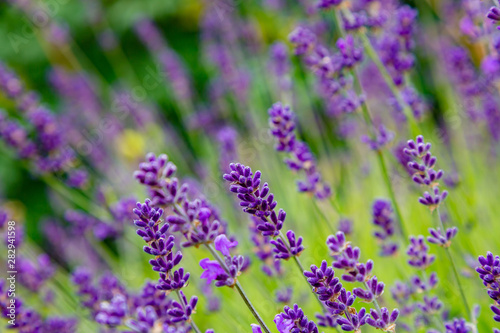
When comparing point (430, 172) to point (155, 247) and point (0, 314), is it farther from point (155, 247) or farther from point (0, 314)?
point (0, 314)

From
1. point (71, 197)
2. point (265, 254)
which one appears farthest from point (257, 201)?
point (71, 197)

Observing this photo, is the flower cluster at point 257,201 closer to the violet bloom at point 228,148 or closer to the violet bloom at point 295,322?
the violet bloom at point 295,322

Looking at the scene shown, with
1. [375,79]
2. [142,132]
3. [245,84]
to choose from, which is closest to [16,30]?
[142,132]

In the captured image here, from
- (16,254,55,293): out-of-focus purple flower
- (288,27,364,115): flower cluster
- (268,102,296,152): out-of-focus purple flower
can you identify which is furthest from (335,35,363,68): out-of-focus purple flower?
(16,254,55,293): out-of-focus purple flower

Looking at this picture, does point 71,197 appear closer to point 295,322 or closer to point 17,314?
point 17,314

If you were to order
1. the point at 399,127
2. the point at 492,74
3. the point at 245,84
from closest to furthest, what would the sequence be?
the point at 492,74
the point at 399,127
the point at 245,84
